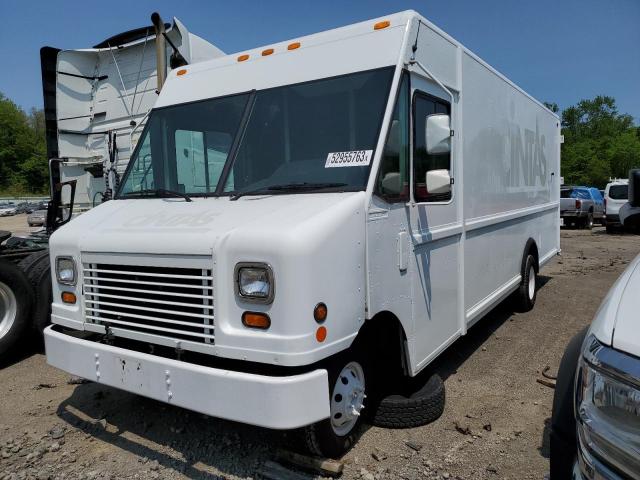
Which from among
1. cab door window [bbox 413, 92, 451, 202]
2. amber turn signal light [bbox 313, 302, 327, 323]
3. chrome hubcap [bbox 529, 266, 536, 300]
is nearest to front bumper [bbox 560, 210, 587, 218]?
chrome hubcap [bbox 529, 266, 536, 300]

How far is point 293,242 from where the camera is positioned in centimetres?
272

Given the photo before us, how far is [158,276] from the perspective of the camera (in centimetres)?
316

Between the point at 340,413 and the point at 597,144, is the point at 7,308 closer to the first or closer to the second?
the point at 340,413

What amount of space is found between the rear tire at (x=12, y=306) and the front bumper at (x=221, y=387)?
2.67m

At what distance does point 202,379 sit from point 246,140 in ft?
5.87

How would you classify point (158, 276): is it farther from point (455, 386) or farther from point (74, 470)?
point (455, 386)

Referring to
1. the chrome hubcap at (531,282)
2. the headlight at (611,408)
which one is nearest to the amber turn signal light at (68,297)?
the headlight at (611,408)

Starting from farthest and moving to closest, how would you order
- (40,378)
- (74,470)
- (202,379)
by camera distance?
(40,378), (74,470), (202,379)

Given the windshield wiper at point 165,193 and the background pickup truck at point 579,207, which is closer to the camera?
the windshield wiper at point 165,193

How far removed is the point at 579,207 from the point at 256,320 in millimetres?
22855

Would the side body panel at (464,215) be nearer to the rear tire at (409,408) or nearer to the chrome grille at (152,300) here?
the rear tire at (409,408)

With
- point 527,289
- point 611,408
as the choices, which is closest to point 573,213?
point 527,289

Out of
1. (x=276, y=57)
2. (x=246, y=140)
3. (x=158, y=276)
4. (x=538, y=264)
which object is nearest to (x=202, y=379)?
(x=158, y=276)

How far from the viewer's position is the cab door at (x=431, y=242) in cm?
377
